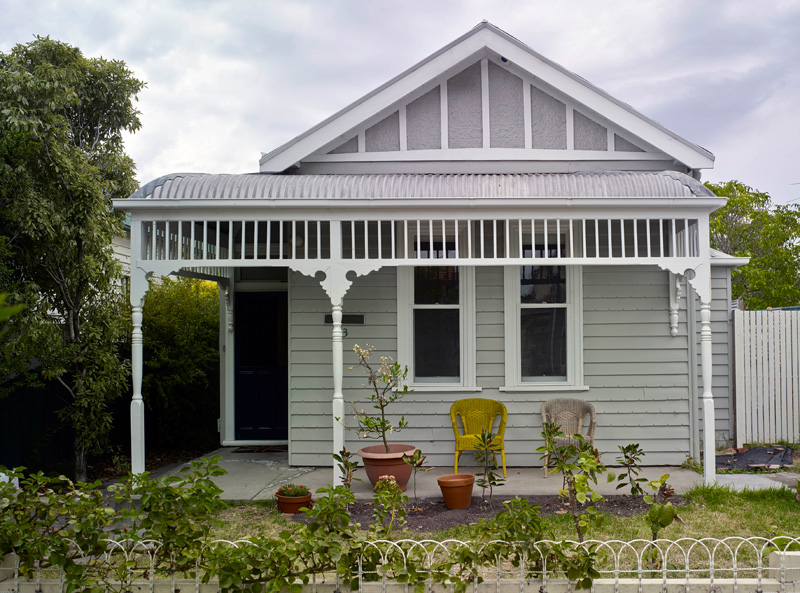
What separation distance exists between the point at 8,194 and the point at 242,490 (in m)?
3.87

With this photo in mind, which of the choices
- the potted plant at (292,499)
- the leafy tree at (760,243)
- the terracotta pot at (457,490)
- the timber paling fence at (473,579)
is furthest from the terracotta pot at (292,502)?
the leafy tree at (760,243)

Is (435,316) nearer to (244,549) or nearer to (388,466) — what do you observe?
(388,466)

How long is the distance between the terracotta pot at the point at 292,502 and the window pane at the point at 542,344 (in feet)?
10.6

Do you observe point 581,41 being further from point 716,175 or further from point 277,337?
point 716,175

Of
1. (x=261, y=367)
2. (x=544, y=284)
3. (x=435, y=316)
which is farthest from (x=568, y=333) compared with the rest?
(x=261, y=367)

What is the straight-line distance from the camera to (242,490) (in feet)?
23.2

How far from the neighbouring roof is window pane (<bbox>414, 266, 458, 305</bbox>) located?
3.84 ft

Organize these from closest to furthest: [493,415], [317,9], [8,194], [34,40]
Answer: [8,194], [493,415], [34,40], [317,9]

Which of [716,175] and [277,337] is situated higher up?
[716,175]

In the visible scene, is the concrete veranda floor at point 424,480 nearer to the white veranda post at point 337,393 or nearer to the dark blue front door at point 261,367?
the white veranda post at point 337,393

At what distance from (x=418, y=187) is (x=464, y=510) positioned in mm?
3431

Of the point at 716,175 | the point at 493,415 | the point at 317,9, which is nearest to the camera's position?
the point at 493,415

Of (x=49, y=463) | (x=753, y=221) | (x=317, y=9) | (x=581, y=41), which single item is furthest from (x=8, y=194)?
(x=753, y=221)

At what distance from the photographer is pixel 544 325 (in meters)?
8.21
